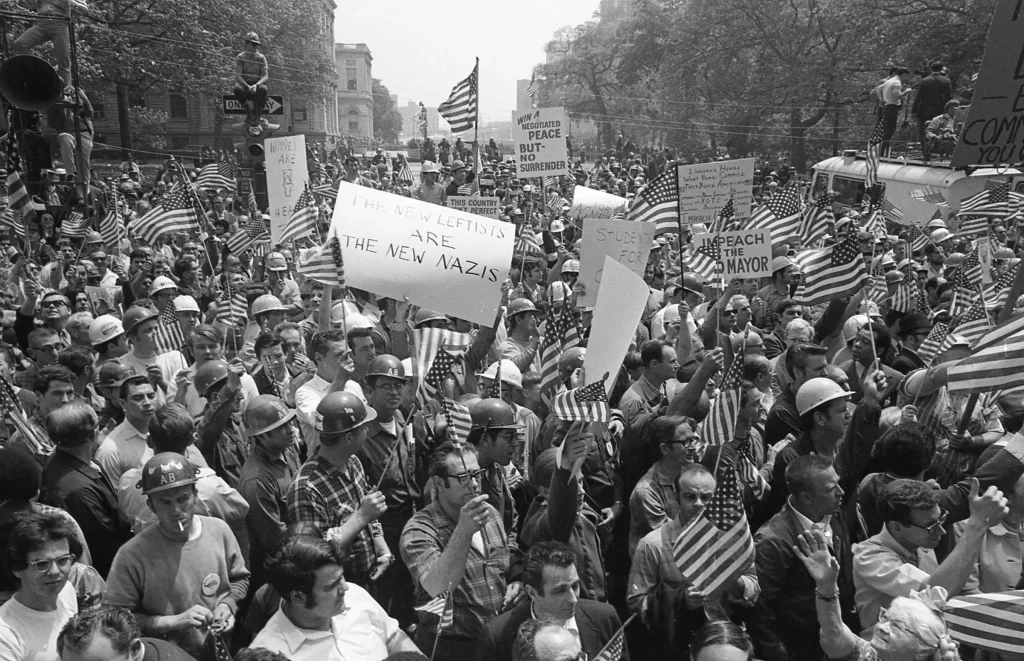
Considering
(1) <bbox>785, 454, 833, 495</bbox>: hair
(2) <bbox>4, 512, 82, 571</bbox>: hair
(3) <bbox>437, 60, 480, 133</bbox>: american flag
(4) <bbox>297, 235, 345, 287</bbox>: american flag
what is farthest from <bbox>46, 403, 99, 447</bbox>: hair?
(3) <bbox>437, 60, 480, 133</bbox>: american flag

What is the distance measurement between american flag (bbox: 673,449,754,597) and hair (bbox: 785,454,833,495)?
1.50ft

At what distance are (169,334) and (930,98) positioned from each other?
68.6 ft

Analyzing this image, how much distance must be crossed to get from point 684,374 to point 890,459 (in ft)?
7.53

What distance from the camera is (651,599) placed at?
438 centimetres

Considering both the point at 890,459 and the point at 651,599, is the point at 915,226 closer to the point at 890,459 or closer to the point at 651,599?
the point at 890,459

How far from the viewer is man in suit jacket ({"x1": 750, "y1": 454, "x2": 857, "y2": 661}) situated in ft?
14.6

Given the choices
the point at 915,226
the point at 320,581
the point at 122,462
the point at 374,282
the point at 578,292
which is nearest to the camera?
the point at 320,581

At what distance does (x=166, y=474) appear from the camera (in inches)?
168

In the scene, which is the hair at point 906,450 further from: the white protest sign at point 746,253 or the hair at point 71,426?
the white protest sign at point 746,253

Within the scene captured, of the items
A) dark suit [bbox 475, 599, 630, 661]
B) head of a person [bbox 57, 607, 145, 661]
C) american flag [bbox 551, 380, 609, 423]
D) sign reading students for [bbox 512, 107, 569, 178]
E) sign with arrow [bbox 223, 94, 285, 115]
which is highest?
sign with arrow [bbox 223, 94, 285, 115]

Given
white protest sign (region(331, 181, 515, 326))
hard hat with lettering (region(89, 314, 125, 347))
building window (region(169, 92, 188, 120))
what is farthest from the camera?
building window (region(169, 92, 188, 120))

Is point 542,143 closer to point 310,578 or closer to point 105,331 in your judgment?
point 105,331

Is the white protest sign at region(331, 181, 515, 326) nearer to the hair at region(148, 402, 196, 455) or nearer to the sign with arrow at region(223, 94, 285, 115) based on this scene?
the hair at region(148, 402, 196, 455)

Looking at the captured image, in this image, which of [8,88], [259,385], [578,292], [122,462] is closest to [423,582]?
[122,462]
